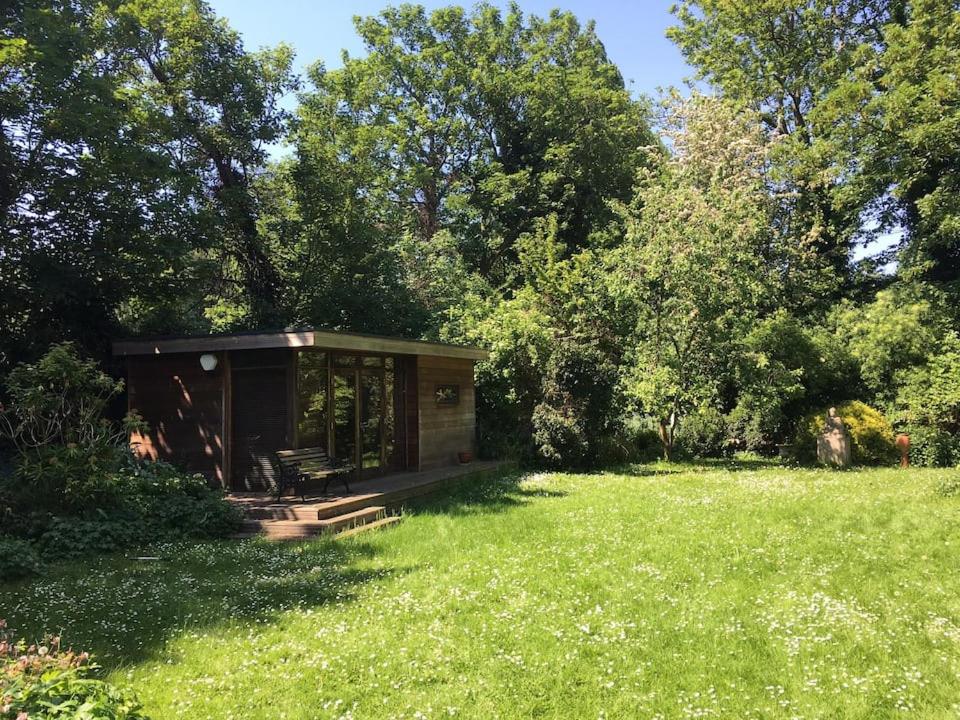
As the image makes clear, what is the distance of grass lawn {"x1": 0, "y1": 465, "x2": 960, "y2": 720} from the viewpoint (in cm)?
366

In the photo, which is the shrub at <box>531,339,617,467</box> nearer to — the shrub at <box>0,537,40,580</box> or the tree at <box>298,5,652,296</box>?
the tree at <box>298,5,652,296</box>

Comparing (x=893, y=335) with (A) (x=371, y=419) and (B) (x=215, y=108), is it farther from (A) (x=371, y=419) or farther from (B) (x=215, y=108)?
(B) (x=215, y=108)

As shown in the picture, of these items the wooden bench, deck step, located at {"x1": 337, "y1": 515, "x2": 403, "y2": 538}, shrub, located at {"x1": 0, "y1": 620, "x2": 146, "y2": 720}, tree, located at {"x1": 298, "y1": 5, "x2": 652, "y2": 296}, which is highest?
tree, located at {"x1": 298, "y1": 5, "x2": 652, "y2": 296}

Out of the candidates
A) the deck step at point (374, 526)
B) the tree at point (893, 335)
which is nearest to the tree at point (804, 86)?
the tree at point (893, 335)

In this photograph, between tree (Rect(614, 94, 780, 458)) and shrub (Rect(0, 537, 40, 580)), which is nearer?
shrub (Rect(0, 537, 40, 580))

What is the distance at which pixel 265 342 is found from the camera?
30.8 feet

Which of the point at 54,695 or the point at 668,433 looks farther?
the point at 668,433

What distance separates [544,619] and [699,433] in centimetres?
1311

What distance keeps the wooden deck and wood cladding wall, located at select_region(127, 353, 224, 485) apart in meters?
0.97

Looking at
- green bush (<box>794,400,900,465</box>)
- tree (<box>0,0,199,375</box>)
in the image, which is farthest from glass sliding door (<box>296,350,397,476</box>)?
green bush (<box>794,400,900,465</box>)

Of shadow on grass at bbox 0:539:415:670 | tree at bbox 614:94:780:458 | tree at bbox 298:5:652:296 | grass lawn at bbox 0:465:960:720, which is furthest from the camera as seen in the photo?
tree at bbox 298:5:652:296

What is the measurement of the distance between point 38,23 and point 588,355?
12.4 m

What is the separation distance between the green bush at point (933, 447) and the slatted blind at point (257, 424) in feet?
44.6

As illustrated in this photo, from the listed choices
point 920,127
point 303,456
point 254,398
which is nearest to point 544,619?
point 303,456
